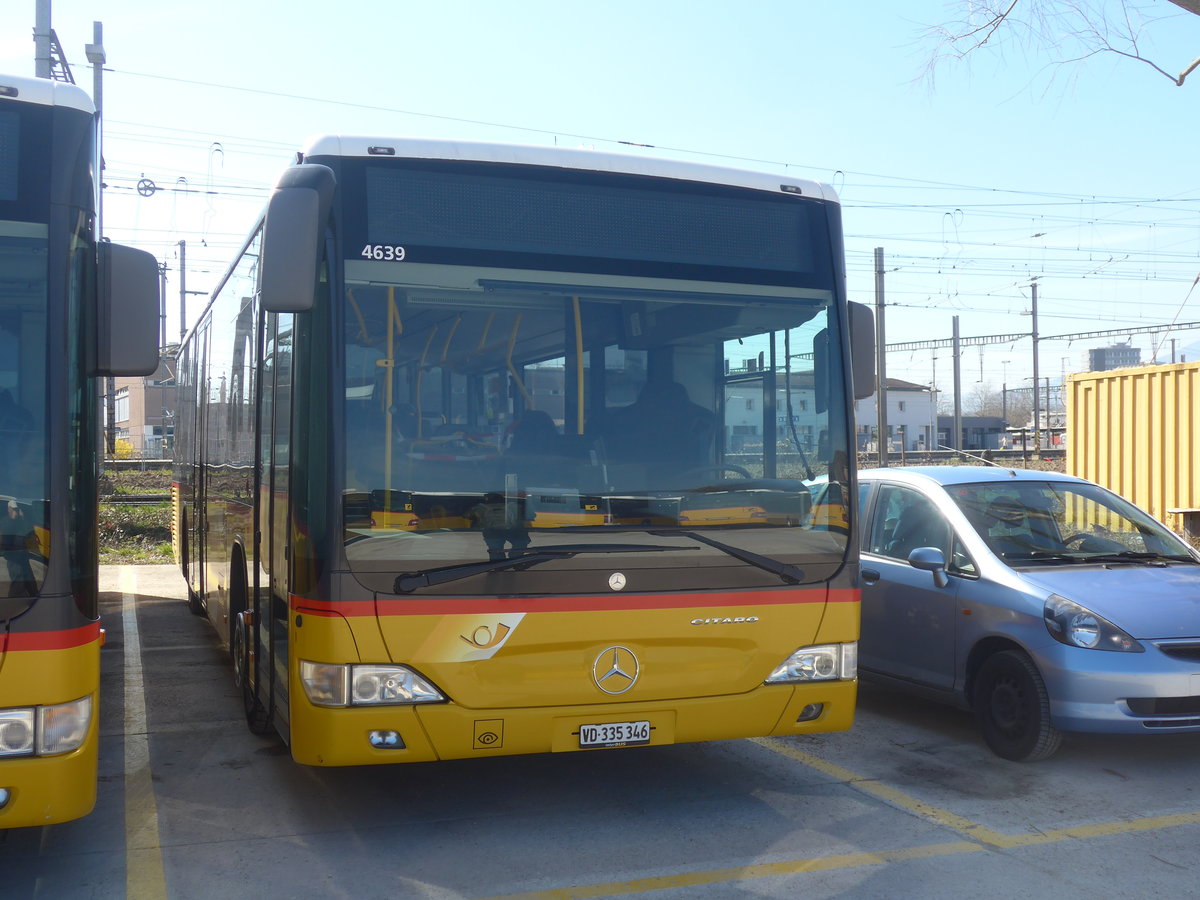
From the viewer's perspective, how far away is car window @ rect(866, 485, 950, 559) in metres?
7.77

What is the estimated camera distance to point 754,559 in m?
5.46

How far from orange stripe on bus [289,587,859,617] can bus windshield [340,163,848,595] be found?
0.05m

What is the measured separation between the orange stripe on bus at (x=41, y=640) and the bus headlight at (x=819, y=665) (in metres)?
2.94

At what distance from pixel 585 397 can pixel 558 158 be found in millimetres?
1103

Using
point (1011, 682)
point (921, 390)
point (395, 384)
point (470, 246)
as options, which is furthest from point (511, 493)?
point (921, 390)

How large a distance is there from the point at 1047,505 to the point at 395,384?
4.65m

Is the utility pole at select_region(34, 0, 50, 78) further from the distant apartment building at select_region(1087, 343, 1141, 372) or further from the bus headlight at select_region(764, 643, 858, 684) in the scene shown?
the distant apartment building at select_region(1087, 343, 1141, 372)

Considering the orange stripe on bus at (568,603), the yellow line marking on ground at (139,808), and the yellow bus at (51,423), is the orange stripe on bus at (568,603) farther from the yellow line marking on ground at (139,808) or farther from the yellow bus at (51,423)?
the yellow line marking on ground at (139,808)

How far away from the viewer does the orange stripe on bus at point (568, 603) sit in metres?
4.92

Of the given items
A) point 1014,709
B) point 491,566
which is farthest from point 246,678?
point 1014,709

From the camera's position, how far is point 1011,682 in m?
6.86

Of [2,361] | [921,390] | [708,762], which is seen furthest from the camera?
[921,390]

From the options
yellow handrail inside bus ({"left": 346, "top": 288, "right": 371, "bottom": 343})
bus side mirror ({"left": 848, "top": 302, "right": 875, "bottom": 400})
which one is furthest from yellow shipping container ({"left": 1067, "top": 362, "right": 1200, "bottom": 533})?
yellow handrail inside bus ({"left": 346, "top": 288, "right": 371, "bottom": 343})

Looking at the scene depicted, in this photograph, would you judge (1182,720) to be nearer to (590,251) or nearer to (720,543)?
(720,543)
